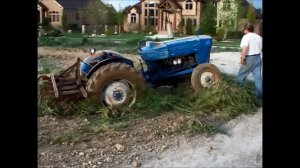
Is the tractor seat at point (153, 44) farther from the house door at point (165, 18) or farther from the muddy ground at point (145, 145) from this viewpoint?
the muddy ground at point (145, 145)

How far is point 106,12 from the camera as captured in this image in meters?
2.68

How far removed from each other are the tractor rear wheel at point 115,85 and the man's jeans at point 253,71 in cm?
55

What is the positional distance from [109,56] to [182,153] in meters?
0.67

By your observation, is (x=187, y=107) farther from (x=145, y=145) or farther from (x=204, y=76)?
(x=145, y=145)

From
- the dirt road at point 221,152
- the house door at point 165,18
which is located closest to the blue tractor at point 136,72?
the house door at point 165,18

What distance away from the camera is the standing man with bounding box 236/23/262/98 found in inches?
104

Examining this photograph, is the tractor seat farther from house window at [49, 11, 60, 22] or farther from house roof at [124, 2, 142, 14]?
house window at [49, 11, 60, 22]

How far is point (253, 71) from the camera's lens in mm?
2646

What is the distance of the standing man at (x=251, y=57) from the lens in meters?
2.64

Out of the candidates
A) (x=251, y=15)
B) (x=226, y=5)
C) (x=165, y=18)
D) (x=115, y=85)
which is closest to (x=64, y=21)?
(x=115, y=85)

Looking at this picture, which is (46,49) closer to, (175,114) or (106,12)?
(106,12)

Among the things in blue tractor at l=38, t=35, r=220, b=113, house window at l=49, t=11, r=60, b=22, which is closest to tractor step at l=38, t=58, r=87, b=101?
blue tractor at l=38, t=35, r=220, b=113

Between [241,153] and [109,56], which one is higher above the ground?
[109,56]
